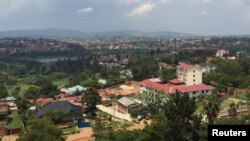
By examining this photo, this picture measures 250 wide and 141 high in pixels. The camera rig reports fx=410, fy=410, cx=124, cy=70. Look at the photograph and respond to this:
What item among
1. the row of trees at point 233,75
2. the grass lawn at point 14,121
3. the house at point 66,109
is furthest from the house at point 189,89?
the grass lawn at point 14,121

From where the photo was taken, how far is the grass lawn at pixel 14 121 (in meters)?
39.3

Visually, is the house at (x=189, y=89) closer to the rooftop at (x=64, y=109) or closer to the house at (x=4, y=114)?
the rooftop at (x=64, y=109)

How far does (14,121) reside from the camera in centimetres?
4231

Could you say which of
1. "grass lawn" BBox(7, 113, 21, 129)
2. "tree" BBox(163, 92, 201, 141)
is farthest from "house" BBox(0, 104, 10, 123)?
"tree" BBox(163, 92, 201, 141)

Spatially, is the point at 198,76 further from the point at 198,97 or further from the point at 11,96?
the point at 11,96

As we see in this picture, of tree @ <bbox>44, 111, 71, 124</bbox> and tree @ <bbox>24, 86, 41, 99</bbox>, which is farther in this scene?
tree @ <bbox>24, 86, 41, 99</bbox>

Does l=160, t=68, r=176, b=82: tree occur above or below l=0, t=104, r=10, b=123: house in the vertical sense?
above

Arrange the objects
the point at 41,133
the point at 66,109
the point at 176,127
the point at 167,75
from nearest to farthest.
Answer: the point at 176,127
the point at 41,133
the point at 66,109
the point at 167,75

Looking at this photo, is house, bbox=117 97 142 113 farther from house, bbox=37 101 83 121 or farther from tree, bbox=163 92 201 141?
tree, bbox=163 92 201 141

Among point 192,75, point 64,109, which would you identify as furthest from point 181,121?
point 192,75

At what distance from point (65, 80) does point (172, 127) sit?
5623cm

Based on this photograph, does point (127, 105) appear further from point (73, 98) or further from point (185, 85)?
point (73, 98)

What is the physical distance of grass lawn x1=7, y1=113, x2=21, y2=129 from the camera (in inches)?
1549

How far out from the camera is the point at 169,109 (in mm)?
23781
